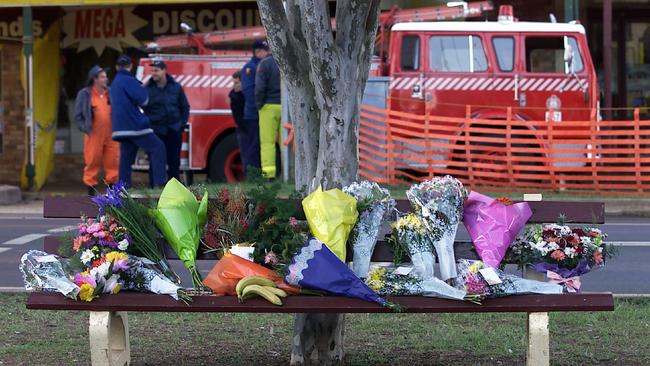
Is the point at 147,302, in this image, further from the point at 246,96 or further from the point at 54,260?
the point at 246,96

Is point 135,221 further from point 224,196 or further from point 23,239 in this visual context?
point 23,239

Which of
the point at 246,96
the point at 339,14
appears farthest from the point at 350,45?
the point at 246,96

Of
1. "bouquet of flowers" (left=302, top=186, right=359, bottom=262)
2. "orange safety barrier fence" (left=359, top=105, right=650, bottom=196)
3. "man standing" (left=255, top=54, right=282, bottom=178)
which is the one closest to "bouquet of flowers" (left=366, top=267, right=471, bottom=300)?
"bouquet of flowers" (left=302, top=186, right=359, bottom=262)

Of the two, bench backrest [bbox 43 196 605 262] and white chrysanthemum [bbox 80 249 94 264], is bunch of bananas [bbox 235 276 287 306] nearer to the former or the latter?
bench backrest [bbox 43 196 605 262]

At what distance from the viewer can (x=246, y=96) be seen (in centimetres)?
1731

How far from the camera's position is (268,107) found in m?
17.0

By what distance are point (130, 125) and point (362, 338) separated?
866 centimetres

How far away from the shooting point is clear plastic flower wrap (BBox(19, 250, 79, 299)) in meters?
6.25

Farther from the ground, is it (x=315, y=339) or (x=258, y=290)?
(x=258, y=290)

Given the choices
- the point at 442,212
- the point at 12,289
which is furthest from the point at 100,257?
the point at 12,289

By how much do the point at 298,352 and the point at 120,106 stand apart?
31.1ft

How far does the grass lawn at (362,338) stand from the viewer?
7.15 m

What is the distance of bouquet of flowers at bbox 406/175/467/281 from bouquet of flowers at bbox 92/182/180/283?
1335 mm

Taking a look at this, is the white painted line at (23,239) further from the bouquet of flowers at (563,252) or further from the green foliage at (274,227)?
the bouquet of flowers at (563,252)
